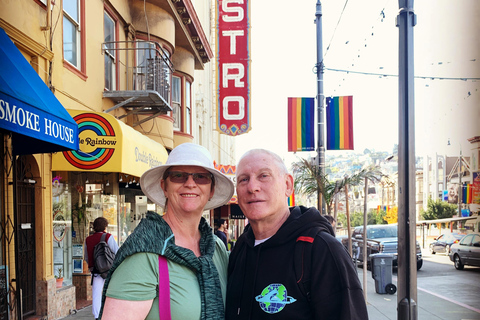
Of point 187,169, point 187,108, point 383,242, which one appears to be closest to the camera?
point 187,169

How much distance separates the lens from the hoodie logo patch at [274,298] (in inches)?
94.1

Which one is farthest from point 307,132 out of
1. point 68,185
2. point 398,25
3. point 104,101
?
point 398,25

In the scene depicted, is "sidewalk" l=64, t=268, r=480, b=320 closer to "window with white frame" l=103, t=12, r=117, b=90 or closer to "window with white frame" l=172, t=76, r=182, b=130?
"window with white frame" l=103, t=12, r=117, b=90

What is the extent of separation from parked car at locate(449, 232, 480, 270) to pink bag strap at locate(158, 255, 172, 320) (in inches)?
762

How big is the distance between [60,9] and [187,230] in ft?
23.8

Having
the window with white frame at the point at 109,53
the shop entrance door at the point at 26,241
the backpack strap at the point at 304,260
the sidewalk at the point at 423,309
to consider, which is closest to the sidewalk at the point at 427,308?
the sidewalk at the point at 423,309

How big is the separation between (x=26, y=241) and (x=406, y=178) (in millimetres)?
6298

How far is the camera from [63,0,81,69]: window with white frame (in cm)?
905

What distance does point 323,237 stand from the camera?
8.07ft

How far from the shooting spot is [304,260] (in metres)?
2.42

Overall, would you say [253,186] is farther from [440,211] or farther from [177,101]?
[440,211]

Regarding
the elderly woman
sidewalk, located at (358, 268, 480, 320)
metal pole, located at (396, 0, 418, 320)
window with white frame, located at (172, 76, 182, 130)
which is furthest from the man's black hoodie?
window with white frame, located at (172, 76, 182, 130)

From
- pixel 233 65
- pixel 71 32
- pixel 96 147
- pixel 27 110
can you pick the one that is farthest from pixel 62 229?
pixel 233 65

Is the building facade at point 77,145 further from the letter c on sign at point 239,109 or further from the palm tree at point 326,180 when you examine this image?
the palm tree at point 326,180
